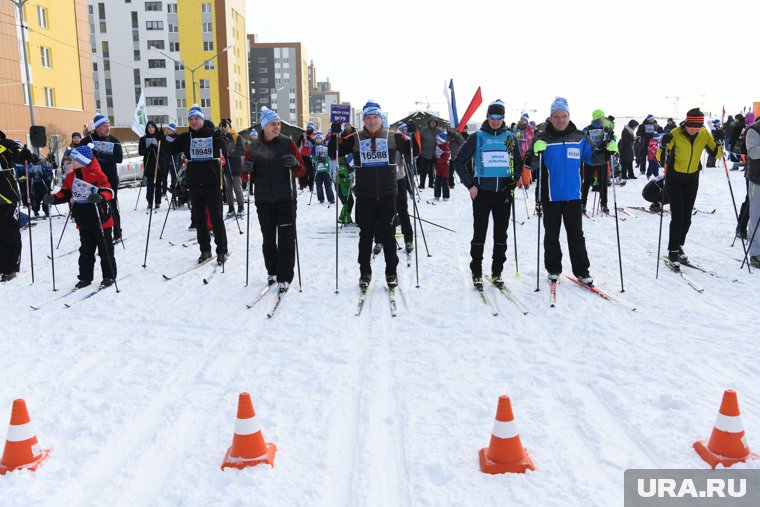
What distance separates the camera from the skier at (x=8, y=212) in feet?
25.3

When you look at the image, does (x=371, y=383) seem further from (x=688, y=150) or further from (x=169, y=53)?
(x=169, y=53)

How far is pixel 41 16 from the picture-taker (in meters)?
36.2

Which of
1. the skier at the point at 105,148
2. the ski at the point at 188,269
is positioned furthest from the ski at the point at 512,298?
the skier at the point at 105,148

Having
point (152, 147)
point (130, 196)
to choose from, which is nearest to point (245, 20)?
point (130, 196)

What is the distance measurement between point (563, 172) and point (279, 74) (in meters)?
129

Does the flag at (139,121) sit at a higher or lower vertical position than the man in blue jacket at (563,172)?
higher

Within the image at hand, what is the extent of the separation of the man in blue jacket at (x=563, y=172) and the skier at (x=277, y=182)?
2742 mm

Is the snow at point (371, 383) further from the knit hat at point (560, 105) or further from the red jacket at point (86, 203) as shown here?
the knit hat at point (560, 105)

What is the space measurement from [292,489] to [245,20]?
82.8m

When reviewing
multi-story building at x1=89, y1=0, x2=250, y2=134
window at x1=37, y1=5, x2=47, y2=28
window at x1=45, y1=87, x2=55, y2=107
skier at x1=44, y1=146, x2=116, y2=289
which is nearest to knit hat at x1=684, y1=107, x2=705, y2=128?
skier at x1=44, y1=146, x2=116, y2=289

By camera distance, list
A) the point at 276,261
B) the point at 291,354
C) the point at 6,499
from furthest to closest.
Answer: the point at 276,261, the point at 291,354, the point at 6,499

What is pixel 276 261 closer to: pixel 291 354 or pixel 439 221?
pixel 291 354

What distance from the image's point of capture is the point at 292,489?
296 centimetres

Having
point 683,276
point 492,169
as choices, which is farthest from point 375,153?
point 683,276
